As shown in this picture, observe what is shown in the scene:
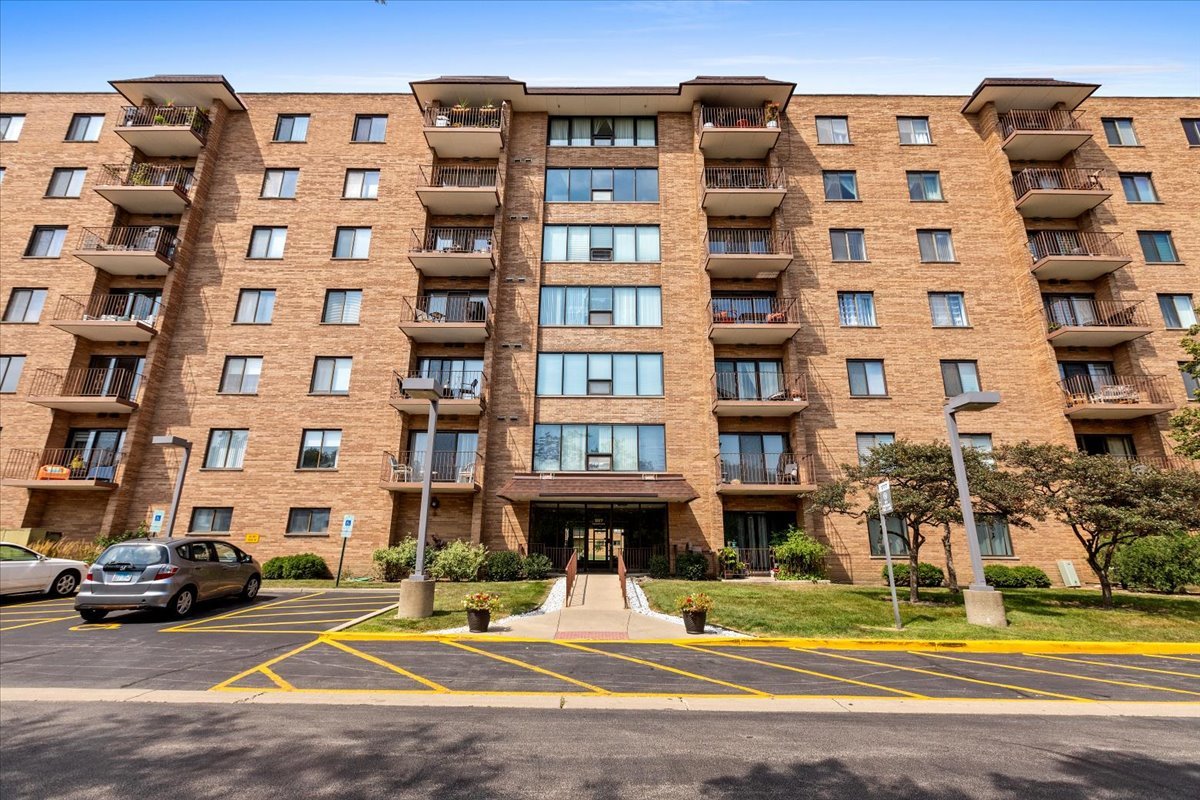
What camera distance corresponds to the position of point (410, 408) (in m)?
21.2

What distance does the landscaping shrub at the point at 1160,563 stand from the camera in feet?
53.6

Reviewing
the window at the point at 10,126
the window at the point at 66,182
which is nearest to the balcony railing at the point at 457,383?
the window at the point at 66,182

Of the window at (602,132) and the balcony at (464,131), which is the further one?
the window at (602,132)

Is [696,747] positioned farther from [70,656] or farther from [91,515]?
[91,515]

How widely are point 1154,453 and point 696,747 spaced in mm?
25509

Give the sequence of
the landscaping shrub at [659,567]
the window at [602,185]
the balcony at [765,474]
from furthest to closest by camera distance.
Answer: the window at [602,185] → the balcony at [765,474] → the landscaping shrub at [659,567]

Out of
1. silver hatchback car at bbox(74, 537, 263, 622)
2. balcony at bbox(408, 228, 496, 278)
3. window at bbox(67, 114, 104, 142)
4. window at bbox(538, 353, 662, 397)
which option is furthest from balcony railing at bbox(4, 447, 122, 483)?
window at bbox(538, 353, 662, 397)

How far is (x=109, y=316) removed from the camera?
21.9 meters

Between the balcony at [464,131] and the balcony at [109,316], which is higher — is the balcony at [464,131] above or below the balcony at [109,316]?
above

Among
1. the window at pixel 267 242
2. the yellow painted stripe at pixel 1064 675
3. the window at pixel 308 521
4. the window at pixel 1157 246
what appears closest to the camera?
the yellow painted stripe at pixel 1064 675

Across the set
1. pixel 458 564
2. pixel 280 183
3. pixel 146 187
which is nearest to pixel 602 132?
pixel 280 183

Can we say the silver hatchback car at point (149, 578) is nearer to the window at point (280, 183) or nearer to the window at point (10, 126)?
the window at point (280, 183)

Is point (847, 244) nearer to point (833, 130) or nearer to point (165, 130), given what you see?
point (833, 130)

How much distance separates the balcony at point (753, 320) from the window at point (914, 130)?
36.4 ft
